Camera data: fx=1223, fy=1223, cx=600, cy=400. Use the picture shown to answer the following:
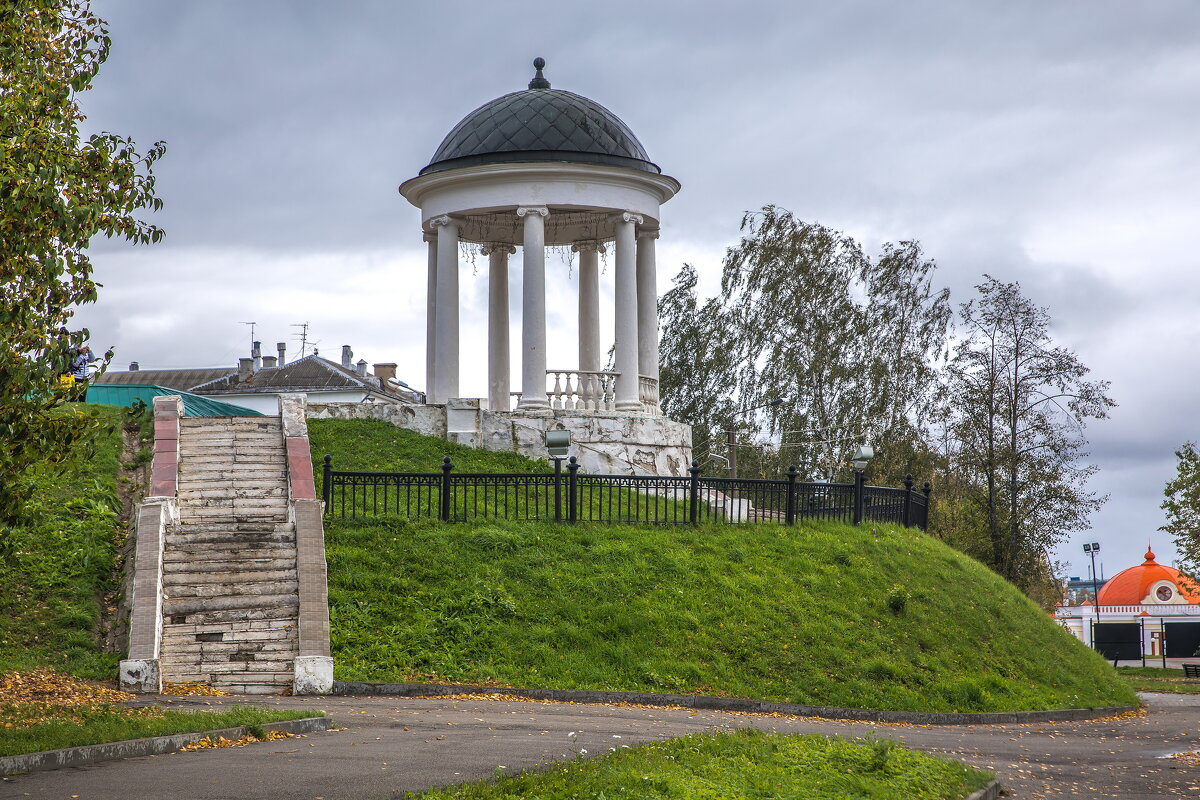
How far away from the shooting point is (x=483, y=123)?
27078 millimetres

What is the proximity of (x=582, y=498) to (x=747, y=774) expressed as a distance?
37.2 ft

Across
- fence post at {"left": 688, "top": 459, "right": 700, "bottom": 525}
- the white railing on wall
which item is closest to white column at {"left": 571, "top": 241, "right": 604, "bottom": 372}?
fence post at {"left": 688, "top": 459, "right": 700, "bottom": 525}

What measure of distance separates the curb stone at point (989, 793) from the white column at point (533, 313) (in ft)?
53.8

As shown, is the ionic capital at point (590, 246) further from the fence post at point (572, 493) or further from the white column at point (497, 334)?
the fence post at point (572, 493)

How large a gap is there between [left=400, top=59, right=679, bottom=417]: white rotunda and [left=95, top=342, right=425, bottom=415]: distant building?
60.6ft

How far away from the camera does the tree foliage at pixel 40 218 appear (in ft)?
27.8

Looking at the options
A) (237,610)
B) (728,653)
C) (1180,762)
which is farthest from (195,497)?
(1180,762)

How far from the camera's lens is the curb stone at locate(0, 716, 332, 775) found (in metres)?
8.36

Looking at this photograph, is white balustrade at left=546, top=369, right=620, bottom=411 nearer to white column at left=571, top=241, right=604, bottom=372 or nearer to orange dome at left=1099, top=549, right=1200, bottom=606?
white column at left=571, top=241, right=604, bottom=372

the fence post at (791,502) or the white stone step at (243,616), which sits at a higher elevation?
the fence post at (791,502)

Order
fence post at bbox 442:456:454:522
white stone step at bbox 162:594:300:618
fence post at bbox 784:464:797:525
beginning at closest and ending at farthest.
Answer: white stone step at bbox 162:594:300:618 → fence post at bbox 442:456:454:522 → fence post at bbox 784:464:797:525

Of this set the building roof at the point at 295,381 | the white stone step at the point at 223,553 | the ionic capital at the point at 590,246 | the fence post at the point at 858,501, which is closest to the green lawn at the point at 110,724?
the white stone step at the point at 223,553

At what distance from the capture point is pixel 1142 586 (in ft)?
177

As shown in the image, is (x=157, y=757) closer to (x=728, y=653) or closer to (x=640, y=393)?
(x=728, y=653)
